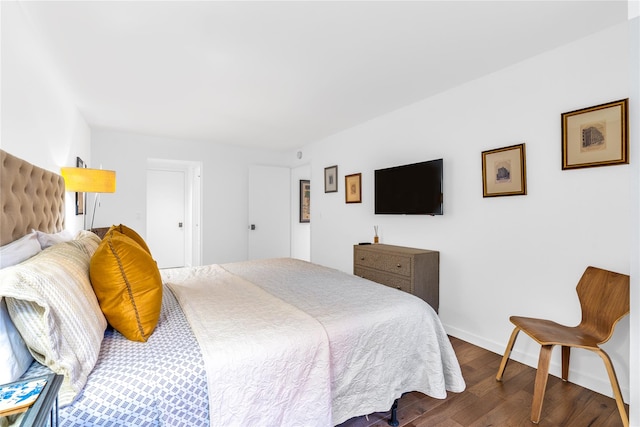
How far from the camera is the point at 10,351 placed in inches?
38.7

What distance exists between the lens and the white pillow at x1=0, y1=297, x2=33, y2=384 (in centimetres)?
95

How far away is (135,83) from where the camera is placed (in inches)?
111

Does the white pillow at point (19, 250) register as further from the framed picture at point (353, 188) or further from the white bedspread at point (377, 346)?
the framed picture at point (353, 188)

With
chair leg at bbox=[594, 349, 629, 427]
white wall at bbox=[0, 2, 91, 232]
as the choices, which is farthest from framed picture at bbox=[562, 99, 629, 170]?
white wall at bbox=[0, 2, 91, 232]

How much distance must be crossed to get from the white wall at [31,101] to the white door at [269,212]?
9.27 ft

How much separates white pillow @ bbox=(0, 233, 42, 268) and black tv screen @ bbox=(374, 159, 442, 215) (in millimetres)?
2927

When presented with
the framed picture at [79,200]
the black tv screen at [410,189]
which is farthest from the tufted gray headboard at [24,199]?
the black tv screen at [410,189]

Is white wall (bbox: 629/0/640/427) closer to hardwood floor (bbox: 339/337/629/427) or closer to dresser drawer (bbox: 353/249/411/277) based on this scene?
hardwood floor (bbox: 339/337/629/427)

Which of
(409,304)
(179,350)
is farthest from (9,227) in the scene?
(409,304)

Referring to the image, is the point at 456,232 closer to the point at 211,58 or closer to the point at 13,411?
the point at 211,58

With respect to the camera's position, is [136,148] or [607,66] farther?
[136,148]

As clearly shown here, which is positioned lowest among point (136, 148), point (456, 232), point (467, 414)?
point (467, 414)

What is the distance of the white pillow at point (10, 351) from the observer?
0.95m

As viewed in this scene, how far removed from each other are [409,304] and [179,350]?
4.06ft
